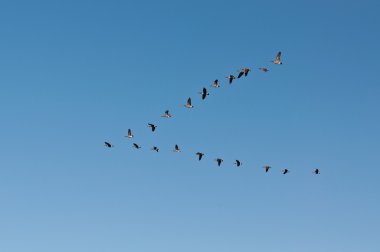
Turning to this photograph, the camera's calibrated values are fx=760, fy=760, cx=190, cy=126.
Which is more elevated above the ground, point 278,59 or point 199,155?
point 278,59

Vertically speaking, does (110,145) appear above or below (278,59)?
below

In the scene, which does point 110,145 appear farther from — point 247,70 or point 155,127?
point 247,70

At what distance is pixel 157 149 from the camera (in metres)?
106

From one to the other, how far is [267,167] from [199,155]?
34.7ft

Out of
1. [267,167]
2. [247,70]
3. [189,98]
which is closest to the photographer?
[247,70]

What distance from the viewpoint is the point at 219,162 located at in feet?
342

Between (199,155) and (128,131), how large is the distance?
10206 millimetres

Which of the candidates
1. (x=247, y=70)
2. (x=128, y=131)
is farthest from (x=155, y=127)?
(x=247, y=70)

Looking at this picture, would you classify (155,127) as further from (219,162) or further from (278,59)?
(278,59)

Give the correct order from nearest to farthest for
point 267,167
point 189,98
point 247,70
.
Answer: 1. point 247,70
2. point 189,98
3. point 267,167

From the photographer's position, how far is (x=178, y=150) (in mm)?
106500

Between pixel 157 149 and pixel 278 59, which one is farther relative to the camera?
pixel 157 149

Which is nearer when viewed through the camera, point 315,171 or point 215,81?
point 215,81

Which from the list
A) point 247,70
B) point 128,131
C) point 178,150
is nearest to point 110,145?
point 128,131
